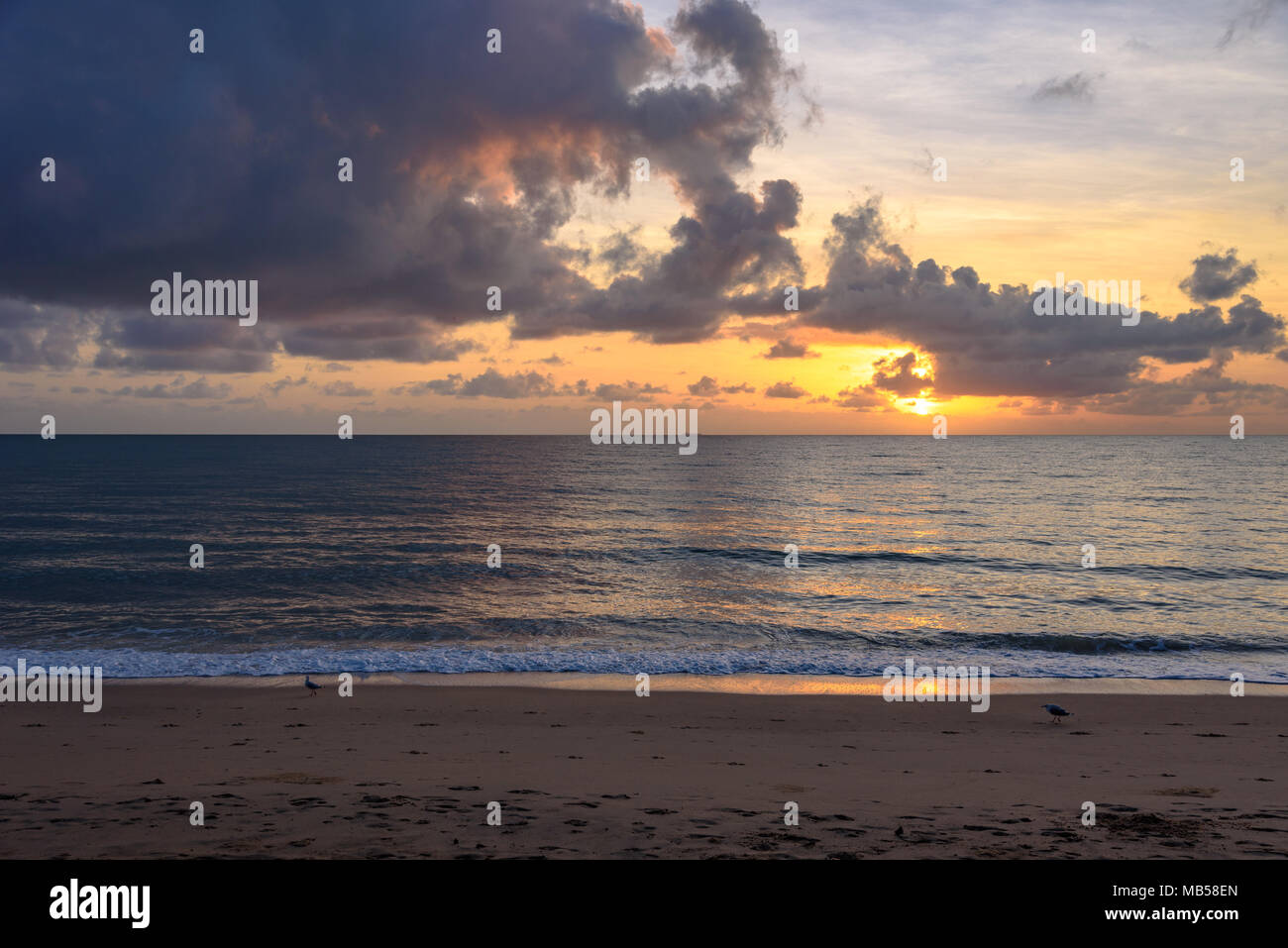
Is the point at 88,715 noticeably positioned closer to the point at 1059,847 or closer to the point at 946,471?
the point at 1059,847

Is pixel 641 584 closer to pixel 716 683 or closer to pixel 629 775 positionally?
pixel 716 683

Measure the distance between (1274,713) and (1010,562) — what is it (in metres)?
22.4

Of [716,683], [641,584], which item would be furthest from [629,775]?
[641,584]

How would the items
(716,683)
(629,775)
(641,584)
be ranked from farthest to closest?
(641,584), (716,683), (629,775)

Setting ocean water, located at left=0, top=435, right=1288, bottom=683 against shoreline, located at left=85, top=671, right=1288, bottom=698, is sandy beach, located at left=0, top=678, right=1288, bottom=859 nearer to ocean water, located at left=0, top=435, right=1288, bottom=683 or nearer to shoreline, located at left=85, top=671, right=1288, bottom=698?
shoreline, located at left=85, top=671, right=1288, bottom=698

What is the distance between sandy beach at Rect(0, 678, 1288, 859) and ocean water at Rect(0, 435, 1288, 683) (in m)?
4.25

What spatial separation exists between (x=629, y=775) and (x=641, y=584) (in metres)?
21.1

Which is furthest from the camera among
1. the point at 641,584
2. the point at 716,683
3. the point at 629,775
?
the point at 641,584

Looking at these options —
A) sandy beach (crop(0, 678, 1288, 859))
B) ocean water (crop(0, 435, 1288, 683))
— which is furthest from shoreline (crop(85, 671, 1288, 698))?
ocean water (crop(0, 435, 1288, 683))

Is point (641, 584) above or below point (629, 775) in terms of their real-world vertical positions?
above

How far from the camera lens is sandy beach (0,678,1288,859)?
28.1 feet

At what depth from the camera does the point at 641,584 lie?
33094 millimetres
